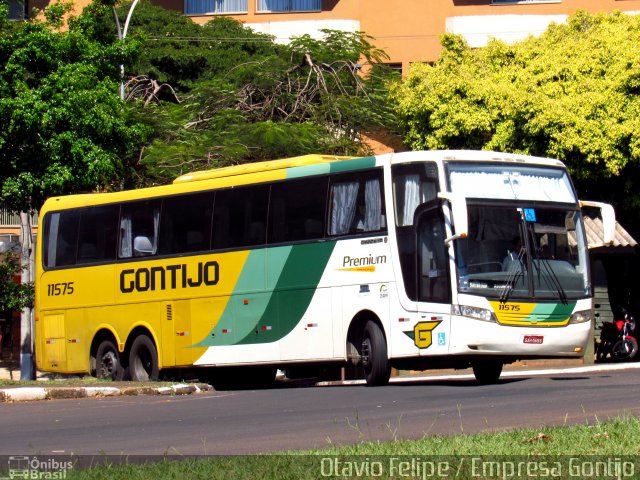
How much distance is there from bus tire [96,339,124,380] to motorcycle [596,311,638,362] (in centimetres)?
1248

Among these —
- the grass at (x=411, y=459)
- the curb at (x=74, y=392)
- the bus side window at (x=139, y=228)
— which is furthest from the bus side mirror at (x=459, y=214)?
the grass at (x=411, y=459)

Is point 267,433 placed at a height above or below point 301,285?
below

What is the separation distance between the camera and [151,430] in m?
12.4

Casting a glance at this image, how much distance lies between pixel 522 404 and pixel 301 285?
6756mm

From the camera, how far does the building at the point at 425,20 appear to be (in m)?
41.3

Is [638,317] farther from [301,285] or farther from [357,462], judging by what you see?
[357,462]

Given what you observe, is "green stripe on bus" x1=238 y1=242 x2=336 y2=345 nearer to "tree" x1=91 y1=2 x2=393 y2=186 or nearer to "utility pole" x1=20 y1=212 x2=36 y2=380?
"utility pole" x1=20 y1=212 x2=36 y2=380

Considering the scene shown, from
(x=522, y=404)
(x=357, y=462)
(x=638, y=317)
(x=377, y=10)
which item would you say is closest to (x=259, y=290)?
(x=522, y=404)

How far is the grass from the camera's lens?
7.82 m

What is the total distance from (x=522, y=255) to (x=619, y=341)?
12065 millimetres

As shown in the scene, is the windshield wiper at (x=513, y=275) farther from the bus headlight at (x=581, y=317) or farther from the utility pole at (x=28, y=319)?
the utility pole at (x=28, y=319)

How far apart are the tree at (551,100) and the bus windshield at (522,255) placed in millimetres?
11322

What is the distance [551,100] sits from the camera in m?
30.2

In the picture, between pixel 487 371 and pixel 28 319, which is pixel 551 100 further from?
pixel 28 319
